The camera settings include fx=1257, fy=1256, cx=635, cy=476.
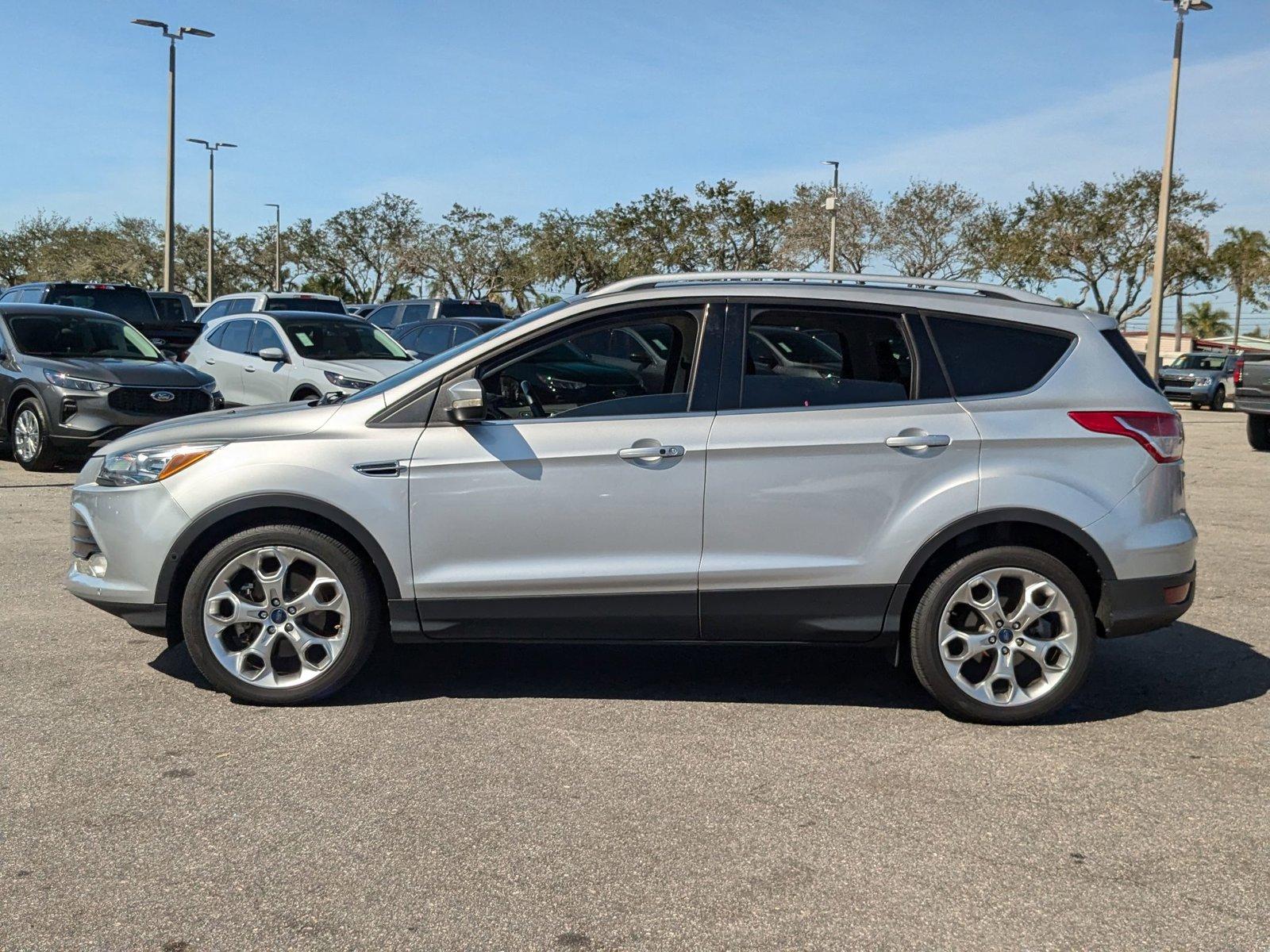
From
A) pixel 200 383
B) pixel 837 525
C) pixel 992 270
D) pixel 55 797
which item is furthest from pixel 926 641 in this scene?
pixel 992 270

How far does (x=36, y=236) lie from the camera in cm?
7025

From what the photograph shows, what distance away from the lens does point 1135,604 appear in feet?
16.5

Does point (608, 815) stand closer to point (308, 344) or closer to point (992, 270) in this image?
point (308, 344)

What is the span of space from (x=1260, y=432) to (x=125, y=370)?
15.5m

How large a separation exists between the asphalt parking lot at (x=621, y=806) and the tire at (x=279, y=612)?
144 millimetres

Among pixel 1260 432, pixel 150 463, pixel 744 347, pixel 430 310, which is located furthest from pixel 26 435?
pixel 1260 432

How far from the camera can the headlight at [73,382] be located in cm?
1234

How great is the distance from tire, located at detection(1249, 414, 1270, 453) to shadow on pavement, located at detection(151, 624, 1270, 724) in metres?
13.6

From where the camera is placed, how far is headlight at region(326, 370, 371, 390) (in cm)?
1386

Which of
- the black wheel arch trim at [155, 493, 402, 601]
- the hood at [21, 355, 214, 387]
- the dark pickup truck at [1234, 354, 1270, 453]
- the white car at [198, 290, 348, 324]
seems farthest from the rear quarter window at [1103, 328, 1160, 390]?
the white car at [198, 290, 348, 324]

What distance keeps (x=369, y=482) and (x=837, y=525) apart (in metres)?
1.87

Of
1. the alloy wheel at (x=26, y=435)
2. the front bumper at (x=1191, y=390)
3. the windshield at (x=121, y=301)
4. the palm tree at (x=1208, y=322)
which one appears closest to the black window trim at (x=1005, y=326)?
the alloy wheel at (x=26, y=435)

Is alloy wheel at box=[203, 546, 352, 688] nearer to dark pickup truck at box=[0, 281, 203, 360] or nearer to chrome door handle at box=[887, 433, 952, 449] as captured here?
chrome door handle at box=[887, 433, 952, 449]

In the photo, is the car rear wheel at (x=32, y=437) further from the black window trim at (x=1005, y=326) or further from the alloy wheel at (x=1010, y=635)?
the alloy wheel at (x=1010, y=635)
